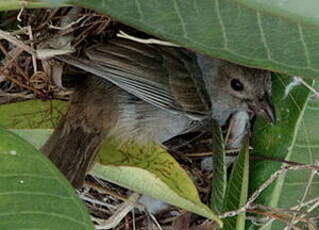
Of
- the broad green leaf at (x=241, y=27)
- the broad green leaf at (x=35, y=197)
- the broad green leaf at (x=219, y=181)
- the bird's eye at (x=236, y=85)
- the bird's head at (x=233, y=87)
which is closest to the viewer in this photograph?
the broad green leaf at (x=35, y=197)

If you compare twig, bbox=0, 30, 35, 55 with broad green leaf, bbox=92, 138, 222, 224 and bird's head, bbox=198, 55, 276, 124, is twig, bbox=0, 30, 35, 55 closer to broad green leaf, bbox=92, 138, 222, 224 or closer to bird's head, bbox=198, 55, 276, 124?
broad green leaf, bbox=92, 138, 222, 224

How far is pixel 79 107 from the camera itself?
2.59 metres

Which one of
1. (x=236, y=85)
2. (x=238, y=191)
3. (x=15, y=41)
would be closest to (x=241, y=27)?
(x=238, y=191)

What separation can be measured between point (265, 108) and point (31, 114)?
79cm

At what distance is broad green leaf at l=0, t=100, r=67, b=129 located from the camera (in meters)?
2.43

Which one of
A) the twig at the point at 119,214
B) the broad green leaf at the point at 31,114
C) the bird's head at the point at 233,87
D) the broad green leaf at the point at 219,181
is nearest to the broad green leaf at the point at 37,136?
the broad green leaf at the point at 31,114

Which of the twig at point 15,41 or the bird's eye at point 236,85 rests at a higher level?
the twig at point 15,41

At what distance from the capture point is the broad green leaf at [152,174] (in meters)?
2.16

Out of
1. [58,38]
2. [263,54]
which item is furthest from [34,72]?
[263,54]

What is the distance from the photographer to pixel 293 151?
2.49 metres

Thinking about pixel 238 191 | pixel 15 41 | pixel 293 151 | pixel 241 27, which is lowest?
pixel 238 191

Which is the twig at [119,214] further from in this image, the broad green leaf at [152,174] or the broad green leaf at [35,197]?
the broad green leaf at [35,197]

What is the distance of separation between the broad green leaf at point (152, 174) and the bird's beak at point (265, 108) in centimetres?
38

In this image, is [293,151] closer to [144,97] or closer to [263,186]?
[263,186]
